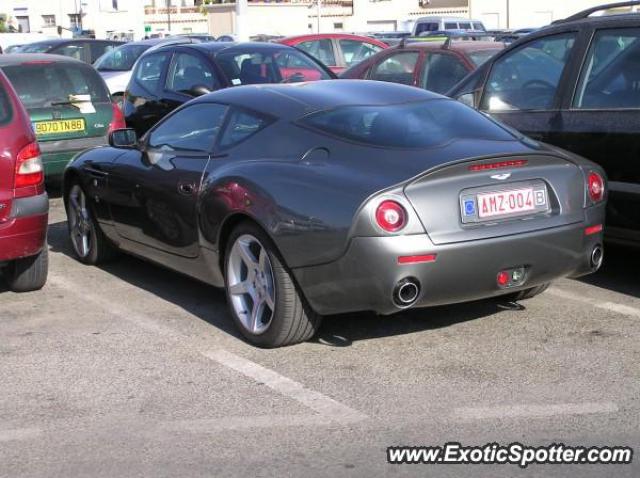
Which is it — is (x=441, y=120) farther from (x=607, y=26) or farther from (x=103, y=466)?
(x=103, y=466)

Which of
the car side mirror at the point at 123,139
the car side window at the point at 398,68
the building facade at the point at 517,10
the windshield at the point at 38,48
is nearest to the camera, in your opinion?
the car side mirror at the point at 123,139

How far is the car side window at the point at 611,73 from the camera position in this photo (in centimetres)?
661

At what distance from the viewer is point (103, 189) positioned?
741cm

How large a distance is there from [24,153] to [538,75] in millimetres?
3412

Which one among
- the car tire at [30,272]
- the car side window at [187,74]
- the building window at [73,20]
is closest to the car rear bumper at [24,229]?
the car tire at [30,272]

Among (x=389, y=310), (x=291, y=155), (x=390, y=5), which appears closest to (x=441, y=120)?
(x=291, y=155)

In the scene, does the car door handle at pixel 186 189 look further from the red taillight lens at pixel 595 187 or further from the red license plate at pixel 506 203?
the red taillight lens at pixel 595 187

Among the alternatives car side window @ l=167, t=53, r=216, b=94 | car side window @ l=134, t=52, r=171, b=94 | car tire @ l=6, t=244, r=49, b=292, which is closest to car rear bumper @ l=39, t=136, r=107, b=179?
car side window @ l=167, t=53, r=216, b=94

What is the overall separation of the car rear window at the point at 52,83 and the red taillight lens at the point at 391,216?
6.64m

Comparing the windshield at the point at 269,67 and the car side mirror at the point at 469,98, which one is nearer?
the car side mirror at the point at 469,98

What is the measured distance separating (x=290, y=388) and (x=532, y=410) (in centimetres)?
114

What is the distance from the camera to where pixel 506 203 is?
5410 millimetres

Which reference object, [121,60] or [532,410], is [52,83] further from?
[121,60]

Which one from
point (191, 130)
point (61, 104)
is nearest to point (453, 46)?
point (61, 104)
